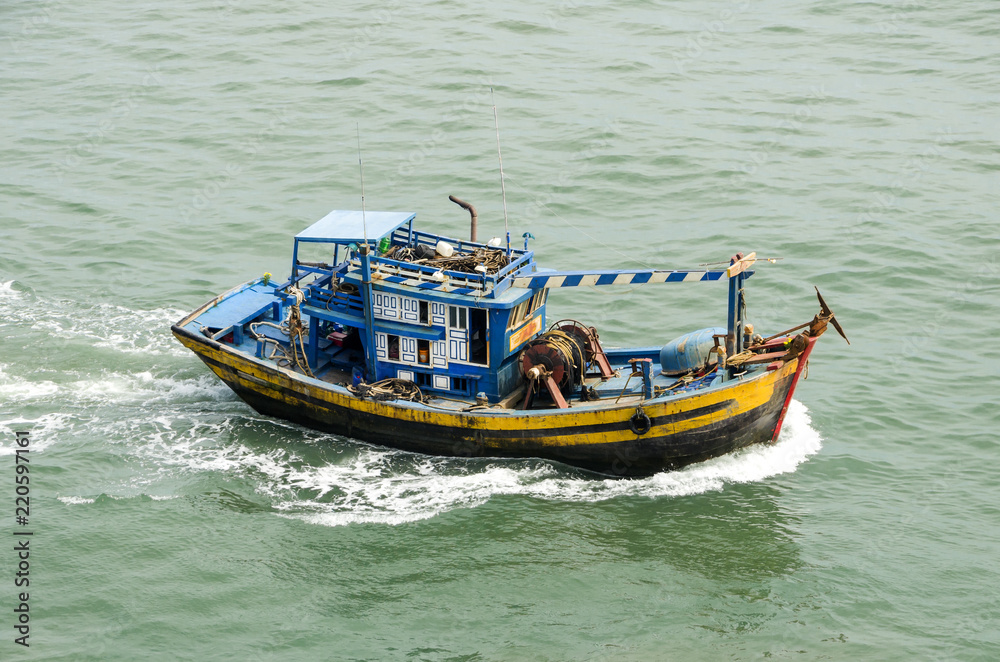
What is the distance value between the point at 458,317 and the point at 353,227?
2449 millimetres

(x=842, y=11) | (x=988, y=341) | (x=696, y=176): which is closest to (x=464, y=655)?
(x=988, y=341)

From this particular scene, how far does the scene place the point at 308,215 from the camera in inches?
1067

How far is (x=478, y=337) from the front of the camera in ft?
60.2

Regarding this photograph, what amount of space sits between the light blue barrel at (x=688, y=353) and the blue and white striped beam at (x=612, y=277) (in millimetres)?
1039

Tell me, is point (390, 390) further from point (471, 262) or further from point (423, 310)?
point (471, 262)

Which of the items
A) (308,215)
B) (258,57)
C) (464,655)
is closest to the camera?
(464,655)

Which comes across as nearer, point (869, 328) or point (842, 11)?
point (869, 328)

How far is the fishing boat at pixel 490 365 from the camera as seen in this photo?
17109 mm

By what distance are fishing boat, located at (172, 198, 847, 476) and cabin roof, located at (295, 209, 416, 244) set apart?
38 mm

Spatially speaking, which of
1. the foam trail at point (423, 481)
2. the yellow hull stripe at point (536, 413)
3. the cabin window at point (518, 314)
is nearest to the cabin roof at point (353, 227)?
the yellow hull stripe at point (536, 413)

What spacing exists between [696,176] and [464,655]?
17.1m

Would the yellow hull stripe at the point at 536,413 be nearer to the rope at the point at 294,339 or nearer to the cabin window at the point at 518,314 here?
the rope at the point at 294,339

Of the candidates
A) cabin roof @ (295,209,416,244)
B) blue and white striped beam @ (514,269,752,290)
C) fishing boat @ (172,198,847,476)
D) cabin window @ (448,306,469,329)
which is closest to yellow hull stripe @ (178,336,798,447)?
fishing boat @ (172,198,847,476)

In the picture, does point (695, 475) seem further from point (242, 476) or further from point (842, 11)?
point (842, 11)
